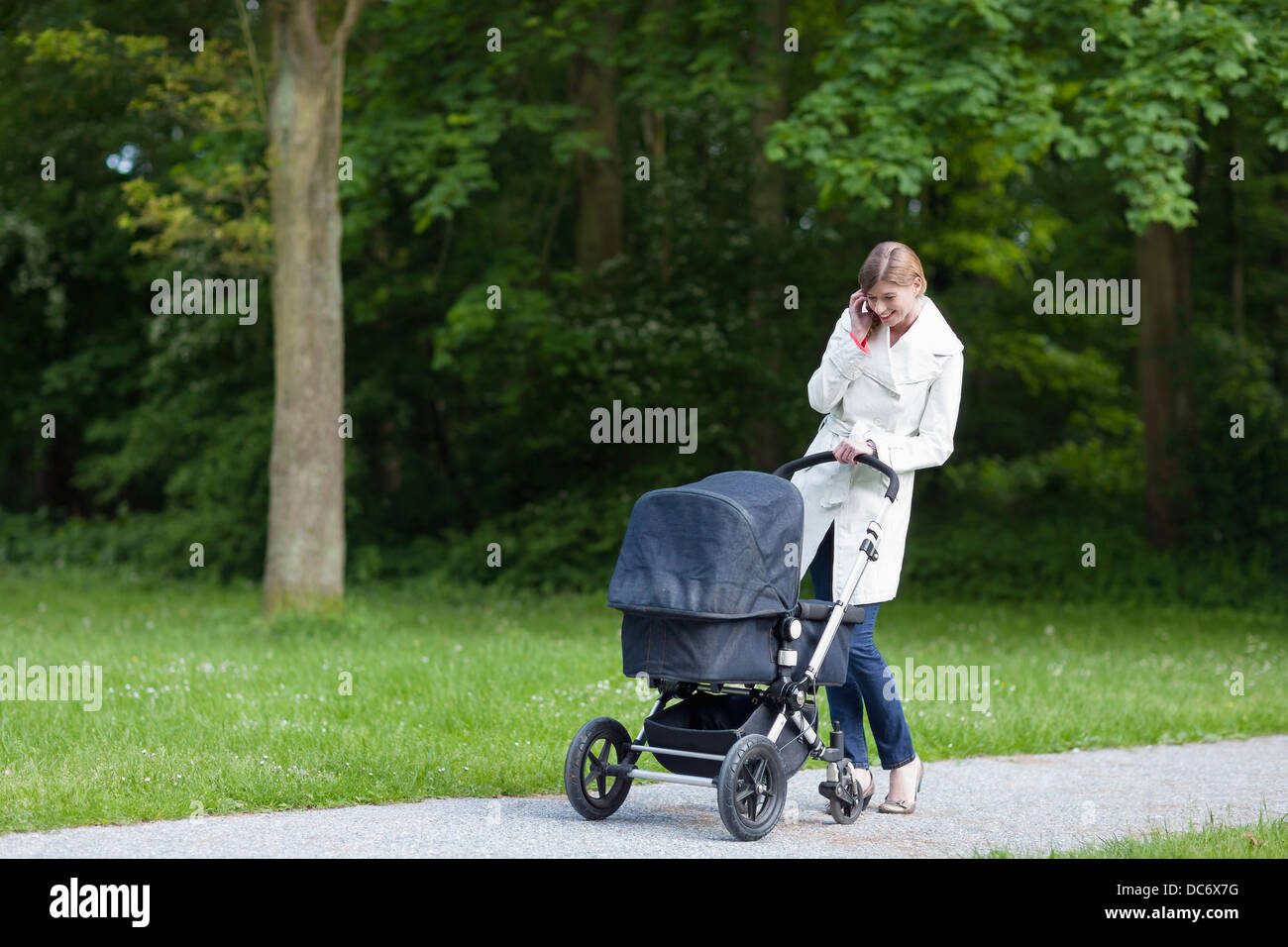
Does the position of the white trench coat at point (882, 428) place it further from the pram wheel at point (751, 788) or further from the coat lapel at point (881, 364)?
the pram wheel at point (751, 788)

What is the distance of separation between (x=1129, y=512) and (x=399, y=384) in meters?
9.61

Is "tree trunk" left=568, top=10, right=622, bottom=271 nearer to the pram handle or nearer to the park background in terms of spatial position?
the park background

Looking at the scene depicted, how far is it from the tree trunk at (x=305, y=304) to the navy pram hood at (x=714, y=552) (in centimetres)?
647

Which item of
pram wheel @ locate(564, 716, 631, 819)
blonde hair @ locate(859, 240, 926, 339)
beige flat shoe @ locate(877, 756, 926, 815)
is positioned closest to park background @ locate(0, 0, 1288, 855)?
beige flat shoe @ locate(877, 756, 926, 815)

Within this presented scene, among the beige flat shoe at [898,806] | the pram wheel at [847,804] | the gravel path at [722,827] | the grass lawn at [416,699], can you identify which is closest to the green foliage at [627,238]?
the grass lawn at [416,699]

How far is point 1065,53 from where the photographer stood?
12453mm

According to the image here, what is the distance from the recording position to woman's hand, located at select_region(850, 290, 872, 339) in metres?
5.48

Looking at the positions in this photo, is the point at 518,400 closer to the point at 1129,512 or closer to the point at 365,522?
the point at 365,522

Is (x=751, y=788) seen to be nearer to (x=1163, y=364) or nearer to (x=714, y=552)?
(x=714, y=552)

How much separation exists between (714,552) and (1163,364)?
1312cm

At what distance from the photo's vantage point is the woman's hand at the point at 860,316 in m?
5.48

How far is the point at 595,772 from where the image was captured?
5.39 m

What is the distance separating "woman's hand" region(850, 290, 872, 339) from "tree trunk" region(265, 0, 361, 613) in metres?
6.59

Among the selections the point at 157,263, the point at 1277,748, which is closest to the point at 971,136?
the point at 1277,748
